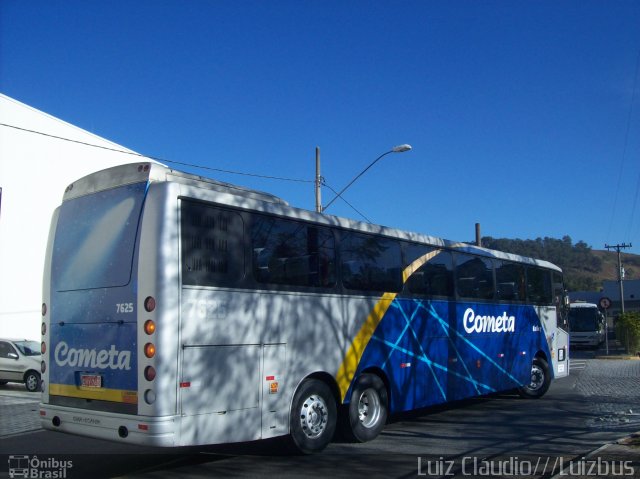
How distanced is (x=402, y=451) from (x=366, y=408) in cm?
103

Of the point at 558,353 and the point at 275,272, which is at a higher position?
the point at 275,272

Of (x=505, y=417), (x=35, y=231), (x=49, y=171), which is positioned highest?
(x=49, y=171)

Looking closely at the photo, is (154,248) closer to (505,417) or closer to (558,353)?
(505,417)

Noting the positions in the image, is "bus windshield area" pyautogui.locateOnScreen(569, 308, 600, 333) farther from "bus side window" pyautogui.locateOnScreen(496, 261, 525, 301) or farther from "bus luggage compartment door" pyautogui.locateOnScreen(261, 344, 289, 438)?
"bus luggage compartment door" pyautogui.locateOnScreen(261, 344, 289, 438)

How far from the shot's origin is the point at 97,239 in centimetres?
793

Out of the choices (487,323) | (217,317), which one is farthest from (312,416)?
(487,323)

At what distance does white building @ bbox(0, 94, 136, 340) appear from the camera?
22.9 metres

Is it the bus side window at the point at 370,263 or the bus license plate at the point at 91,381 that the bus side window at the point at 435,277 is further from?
the bus license plate at the point at 91,381

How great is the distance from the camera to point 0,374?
60.9 feet

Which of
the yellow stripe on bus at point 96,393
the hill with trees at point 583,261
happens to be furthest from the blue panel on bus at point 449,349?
the hill with trees at point 583,261

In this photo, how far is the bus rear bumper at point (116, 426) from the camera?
22.4 feet

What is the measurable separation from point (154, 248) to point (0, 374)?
14163mm

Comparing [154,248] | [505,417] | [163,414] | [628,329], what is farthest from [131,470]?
[628,329]

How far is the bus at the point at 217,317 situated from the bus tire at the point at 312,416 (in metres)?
0.02
